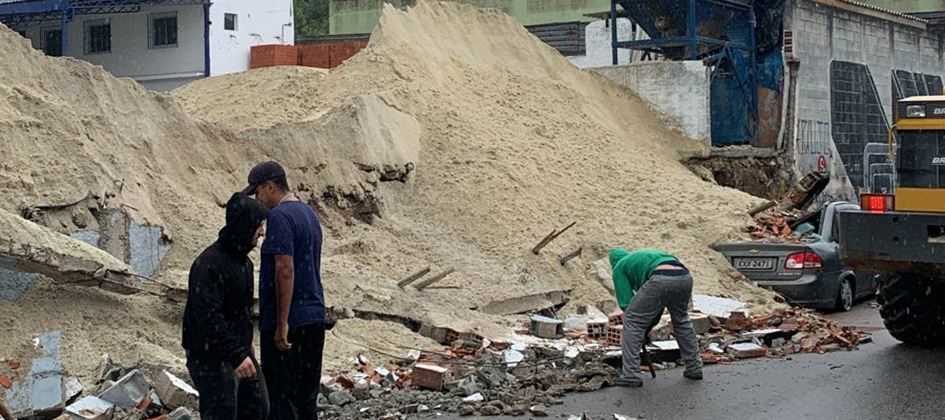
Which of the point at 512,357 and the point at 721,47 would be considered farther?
the point at 721,47

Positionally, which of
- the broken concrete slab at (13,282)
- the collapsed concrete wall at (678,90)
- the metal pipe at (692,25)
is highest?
the metal pipe at (692,25)

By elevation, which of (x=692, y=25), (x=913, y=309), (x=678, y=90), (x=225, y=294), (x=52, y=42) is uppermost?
(x=52, y=42)

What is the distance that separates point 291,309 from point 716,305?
828 centimetres

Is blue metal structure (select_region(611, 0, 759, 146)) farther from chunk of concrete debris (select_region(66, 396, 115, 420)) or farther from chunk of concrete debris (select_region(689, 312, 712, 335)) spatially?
chunk of concrete debris (select_region(66, 396, 115, 420))

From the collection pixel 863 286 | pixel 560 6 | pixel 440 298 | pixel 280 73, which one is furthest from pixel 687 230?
pixel 560 6

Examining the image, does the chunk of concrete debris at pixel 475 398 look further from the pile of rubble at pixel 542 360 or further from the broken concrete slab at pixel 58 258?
the broken concrete slab at pixel 58 258

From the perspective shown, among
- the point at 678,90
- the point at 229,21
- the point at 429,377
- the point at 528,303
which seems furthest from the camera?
the point at 229,21

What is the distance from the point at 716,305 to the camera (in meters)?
15.2

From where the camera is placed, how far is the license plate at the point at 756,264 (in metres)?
16.8

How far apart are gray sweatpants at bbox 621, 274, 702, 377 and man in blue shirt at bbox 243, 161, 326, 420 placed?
3925 millimetres

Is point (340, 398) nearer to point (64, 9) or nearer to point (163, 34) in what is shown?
point (64, 9)

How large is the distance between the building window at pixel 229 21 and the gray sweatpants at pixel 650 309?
33466 mm

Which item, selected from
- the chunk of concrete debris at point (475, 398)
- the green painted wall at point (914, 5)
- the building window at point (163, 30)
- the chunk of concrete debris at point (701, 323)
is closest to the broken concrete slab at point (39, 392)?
the chunk of concrete debris at point (475, 398)

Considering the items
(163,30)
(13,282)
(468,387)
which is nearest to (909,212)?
(468,387)
